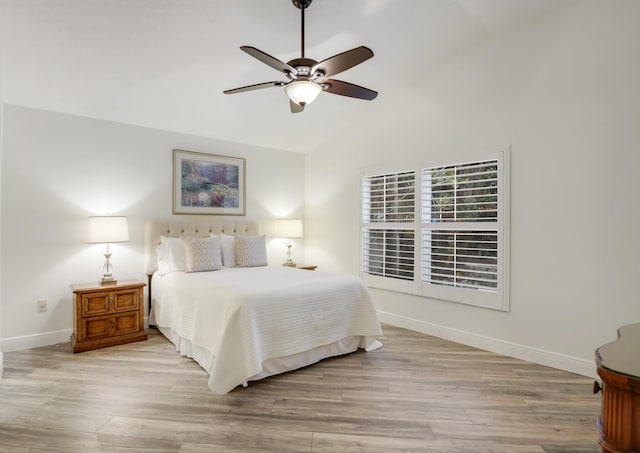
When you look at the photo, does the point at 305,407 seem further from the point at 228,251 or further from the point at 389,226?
the point at 389,226

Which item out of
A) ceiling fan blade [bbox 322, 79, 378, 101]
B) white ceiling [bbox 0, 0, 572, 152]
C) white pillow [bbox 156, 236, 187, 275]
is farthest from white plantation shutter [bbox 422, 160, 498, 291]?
white pillow [bbox 156, 236, 187, 275]

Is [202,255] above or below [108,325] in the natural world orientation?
above

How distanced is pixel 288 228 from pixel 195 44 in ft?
9.32

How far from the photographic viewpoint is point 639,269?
270 cm

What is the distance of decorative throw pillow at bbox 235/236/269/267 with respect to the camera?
14.9 feet

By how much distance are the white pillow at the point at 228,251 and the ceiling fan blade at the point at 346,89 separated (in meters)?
2.55

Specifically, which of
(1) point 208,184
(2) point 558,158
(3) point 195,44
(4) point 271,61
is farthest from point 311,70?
(1) point 208,184

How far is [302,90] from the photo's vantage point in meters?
2.53

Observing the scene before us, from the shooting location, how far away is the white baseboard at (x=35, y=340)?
350 cm

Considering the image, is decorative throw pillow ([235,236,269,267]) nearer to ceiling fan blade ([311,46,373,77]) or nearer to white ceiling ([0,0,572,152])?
white ceiling ([0,0,572,152])

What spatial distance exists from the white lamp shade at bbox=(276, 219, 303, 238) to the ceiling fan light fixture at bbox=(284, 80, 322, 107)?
114 inches

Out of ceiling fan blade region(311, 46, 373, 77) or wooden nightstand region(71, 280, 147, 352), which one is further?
wooden nightstand region(71, 280, 147, 352)

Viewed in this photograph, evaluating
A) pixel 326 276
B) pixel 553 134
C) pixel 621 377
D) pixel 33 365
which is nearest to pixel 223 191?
pixel 326 276

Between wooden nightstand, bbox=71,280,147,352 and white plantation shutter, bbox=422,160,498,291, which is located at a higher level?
white plantation shutter, bbox=422,160,498,291
